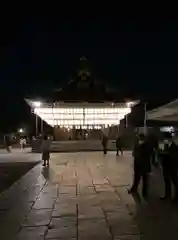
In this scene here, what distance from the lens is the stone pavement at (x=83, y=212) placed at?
6.38 meters

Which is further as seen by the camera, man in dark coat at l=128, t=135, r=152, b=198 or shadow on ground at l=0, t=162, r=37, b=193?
shadow on ground at l=0, t=162, r=37, b=193

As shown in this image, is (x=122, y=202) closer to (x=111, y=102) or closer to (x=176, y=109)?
(x=176, y=109)

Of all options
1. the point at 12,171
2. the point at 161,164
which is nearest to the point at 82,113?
the point at 12,171

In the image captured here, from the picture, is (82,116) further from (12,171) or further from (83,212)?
(83,212)

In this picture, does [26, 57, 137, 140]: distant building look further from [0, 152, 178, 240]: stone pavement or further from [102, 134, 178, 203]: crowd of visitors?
[102, 134, 178, 203]: crowd of visitors

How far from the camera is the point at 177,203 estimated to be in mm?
8844

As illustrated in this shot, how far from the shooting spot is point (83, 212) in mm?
8055

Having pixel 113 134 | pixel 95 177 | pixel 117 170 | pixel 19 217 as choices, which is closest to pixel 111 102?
pixel 113 134

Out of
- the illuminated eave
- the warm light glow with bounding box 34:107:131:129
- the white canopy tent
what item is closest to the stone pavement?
the white canopy tent

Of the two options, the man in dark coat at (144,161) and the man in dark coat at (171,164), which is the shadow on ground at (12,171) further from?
the man in dark coat at (171,164)

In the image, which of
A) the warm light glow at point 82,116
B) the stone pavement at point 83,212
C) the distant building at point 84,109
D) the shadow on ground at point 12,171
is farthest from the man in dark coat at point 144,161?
the warm light glow at point 82,116

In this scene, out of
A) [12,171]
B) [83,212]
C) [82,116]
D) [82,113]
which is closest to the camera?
[83,212]

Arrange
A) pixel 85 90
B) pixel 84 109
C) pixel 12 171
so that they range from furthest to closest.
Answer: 1. pixel 85 90
2. pixel 84 109
3. pixel 12 171

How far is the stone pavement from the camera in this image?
6375 mm
